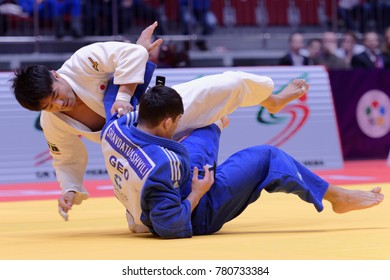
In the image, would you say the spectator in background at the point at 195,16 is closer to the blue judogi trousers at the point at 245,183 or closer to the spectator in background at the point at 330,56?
the spectator in background at the point at 330,56

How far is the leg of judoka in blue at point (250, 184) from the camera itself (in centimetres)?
479

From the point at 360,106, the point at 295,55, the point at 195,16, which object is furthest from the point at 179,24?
the point at 360,106

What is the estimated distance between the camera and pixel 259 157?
4848mm

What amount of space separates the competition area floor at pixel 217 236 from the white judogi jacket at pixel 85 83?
37 centimetres

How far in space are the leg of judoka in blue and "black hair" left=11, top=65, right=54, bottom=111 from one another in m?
1.07

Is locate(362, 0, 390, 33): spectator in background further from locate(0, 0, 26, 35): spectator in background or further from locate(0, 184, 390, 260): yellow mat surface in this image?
locate(0, 184, 390, 260): yellow mat surface

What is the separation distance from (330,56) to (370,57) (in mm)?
618

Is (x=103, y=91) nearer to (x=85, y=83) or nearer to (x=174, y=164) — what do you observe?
(x=85, y=83)

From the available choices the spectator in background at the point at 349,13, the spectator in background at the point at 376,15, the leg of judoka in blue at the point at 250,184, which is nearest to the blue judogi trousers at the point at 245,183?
the leg of judoka in blue at the point at 250,184

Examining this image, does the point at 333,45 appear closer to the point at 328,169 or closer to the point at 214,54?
the point at 214,54

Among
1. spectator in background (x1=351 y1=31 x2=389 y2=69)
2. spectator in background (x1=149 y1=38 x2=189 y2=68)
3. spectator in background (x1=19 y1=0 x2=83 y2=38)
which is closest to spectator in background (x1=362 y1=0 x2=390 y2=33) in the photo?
spectator in background (x1=351 y1=31 x2=389 y2=69)

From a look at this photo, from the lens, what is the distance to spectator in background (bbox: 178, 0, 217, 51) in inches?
589

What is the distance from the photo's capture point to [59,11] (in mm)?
13930

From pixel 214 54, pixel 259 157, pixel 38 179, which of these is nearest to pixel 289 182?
pixel 259 157
